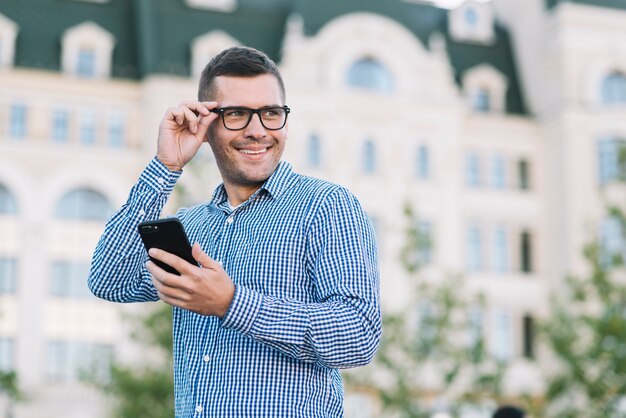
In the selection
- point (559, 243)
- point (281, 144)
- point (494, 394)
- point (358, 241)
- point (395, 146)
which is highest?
point (395, 146)

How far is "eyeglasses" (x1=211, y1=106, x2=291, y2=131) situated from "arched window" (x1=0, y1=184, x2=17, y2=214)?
93.3 ft

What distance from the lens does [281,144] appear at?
3.26 meters

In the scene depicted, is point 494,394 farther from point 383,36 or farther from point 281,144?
point 281,144

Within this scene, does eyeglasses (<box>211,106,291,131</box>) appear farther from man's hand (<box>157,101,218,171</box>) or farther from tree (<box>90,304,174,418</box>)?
tree (<box>90,304,174,418</box>)

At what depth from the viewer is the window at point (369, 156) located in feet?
108

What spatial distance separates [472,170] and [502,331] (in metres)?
4.84

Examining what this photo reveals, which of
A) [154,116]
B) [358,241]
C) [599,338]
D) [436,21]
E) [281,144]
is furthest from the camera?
[436,21]

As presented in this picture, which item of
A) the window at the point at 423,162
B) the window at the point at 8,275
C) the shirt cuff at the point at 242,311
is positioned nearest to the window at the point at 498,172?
the window at the point at 423,162

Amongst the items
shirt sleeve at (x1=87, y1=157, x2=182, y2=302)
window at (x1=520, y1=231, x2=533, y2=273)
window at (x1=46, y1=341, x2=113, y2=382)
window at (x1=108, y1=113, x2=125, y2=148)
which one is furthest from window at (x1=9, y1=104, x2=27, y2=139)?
shirt sleeve at (x1=87, y1=157, x2=182, y2=302)

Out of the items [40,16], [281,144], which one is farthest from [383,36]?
[281,144]

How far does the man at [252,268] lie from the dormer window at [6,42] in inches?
1165

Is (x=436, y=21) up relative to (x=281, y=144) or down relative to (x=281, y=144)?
up

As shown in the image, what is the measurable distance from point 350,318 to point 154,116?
29.3 metres

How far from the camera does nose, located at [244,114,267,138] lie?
3.18 metres
